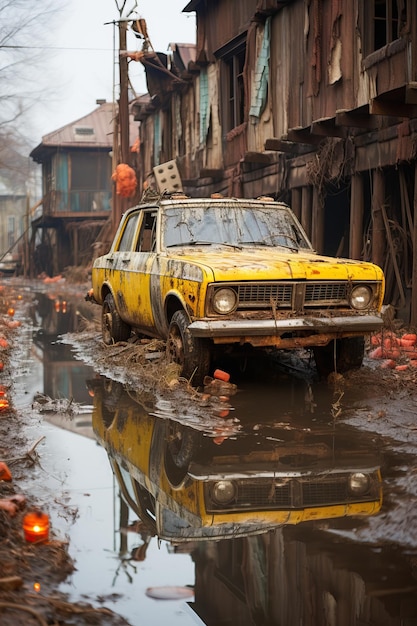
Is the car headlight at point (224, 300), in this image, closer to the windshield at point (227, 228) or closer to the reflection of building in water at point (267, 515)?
the reflection of building in water at point (267, 515)

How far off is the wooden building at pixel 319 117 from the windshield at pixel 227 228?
232 cm

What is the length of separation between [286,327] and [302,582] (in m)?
4.54

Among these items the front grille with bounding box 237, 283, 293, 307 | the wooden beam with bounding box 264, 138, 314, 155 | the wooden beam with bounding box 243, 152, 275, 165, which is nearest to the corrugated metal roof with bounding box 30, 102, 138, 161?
the wooden beam with bounding box 243, 152, 275, 165

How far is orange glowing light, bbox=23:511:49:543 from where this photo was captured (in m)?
4.36

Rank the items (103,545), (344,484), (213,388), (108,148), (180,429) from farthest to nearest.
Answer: (108,148), (213,388), (180,429), (344,484), (103,545)

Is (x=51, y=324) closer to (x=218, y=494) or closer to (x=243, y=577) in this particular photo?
(x=218, y=494)

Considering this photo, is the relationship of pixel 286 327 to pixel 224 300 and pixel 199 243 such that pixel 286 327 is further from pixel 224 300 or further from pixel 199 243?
pixel 199 243

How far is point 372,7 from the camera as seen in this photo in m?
13.2

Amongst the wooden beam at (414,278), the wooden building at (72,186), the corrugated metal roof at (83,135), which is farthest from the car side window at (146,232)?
the corrugated metal roof at (83,135)

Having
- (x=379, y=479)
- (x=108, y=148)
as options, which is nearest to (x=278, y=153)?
(x=379, y=479)

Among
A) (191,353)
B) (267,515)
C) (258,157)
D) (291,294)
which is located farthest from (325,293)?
(258,157)

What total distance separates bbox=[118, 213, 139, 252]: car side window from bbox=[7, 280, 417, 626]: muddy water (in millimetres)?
2967

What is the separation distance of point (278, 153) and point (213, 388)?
9.76 metres

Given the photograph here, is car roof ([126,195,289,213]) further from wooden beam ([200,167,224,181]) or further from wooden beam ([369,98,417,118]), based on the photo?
wooden beam ([200,167,224,181])
